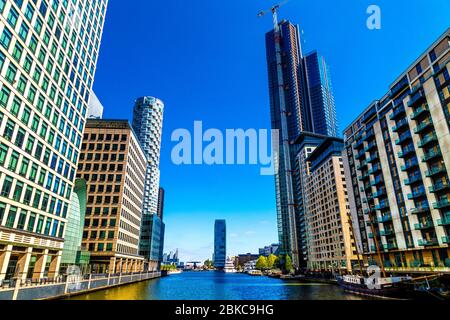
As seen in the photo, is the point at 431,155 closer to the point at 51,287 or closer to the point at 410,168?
the point at 410,168

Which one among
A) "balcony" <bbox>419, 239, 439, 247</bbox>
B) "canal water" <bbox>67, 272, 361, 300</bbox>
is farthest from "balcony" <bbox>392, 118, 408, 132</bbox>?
"canal water" <bbox>67, 272, 361, 300</bbox>

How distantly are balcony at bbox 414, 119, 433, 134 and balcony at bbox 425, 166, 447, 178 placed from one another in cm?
853

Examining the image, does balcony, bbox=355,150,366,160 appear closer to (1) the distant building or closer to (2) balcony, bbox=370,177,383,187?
(2) balcony, bbox=370,177,383,187

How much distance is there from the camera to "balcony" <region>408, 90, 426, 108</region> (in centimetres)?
5865

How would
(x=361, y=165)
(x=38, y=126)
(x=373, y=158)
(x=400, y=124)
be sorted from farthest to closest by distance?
(x=361, y=165)
(x=373, y=158)
(x=400, y=124)
(x=38, y=126)

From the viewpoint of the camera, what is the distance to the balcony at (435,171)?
53.2 metres

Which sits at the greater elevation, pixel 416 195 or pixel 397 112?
pixel 397 112

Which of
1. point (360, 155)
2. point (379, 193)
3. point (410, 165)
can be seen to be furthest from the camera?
point (360, 155)

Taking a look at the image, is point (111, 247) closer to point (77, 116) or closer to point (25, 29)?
point (77, 116)

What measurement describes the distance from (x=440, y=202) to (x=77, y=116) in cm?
7635

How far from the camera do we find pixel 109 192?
85.6m

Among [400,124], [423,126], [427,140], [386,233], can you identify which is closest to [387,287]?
[386,233]

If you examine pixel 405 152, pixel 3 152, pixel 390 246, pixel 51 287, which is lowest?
pixel 51 287

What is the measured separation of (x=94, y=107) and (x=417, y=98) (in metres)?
127
